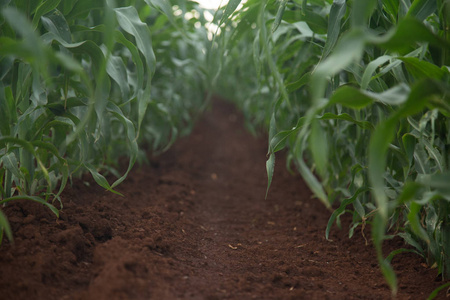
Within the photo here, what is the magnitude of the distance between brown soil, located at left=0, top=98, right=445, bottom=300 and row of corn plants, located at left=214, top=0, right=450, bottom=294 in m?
0.16

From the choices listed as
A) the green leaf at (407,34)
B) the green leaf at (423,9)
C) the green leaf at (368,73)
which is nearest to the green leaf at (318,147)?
the green leaf at (407,34)

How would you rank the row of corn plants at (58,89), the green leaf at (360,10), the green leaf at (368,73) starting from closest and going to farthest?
the green leaf at (360,10) → the green leaf at (368,73) → the row of corn plants at (58,89)

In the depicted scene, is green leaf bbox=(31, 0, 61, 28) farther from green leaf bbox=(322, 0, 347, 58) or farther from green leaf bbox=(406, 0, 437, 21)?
green leaf bbox=(406, 0, 437, 21)

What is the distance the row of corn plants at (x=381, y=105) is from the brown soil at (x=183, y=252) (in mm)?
158

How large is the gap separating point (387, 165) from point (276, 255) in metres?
0.50

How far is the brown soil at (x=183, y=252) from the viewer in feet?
3.18

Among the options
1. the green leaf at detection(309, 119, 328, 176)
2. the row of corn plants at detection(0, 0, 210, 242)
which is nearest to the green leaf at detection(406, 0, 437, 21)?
the green leaf at detection(309, 119, 328, 176)

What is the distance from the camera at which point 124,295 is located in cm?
88

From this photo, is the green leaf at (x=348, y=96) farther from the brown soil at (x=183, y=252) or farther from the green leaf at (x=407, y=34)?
the brown soil at (x=183, y=252)

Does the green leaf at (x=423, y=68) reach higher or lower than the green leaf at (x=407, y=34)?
lower

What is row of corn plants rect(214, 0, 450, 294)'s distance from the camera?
722 mm

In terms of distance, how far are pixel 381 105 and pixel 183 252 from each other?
765 millimetres

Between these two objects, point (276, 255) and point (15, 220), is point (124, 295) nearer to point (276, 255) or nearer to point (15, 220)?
point (15, 220)

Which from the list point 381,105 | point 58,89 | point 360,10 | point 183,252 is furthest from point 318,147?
point 58,89
